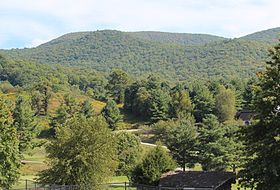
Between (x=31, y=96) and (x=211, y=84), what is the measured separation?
47.2m

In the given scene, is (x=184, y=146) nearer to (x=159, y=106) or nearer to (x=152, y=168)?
(x=152, y=168)

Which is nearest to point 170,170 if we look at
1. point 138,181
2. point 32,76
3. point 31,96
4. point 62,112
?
point 138,181

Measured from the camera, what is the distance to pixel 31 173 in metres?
70.2

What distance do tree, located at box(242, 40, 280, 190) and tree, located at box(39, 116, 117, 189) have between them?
17747 mm

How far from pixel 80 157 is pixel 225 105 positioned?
72762mm

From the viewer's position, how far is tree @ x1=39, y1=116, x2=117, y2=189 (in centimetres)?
4344

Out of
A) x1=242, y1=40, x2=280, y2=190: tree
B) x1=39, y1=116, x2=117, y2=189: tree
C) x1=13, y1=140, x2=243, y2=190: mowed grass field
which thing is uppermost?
x1=242, y1=40, x2=280, y2=190: tree

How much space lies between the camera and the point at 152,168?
50781 mm

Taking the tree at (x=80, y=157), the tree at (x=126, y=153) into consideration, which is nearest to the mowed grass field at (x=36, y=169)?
the tree at (x=126, y=153)

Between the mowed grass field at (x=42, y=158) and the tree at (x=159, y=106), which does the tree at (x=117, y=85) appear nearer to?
the mowed grass field at (x=42, y=158)

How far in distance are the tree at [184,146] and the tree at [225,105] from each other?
43061mm

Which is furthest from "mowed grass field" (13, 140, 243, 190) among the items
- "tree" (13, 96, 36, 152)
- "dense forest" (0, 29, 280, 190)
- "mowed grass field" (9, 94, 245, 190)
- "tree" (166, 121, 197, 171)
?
"tree" (166, 121, 197, 171)

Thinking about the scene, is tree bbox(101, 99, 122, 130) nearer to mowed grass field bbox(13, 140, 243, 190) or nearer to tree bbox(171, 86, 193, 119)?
tree bbox(171, 86, 193, 119)

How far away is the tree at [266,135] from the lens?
27.1 m
